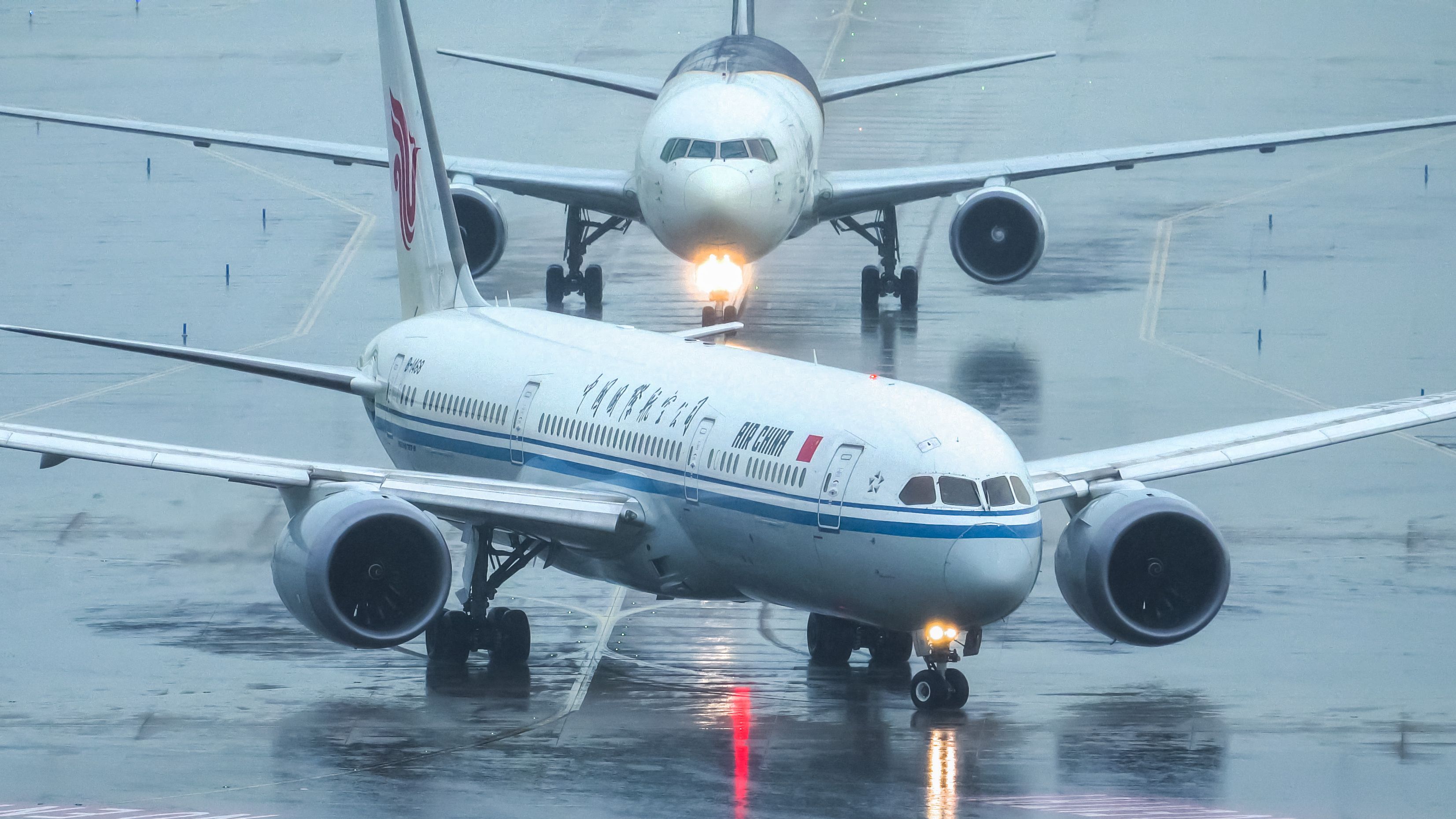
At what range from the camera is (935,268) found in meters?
52.1

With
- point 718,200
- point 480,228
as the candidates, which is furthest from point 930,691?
point 480,228

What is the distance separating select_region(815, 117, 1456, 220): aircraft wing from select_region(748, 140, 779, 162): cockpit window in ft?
9.75

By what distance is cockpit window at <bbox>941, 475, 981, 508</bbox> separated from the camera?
920 inches

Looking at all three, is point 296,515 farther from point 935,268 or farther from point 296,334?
point 935,268

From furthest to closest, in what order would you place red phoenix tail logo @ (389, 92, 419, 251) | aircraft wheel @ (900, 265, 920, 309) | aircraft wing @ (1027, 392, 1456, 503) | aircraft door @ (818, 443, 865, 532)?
aircraft wheel @ (900, 265, 920, 309)
red phoenix tail logo @ (389, 92, 419, 251)
aircraft wing @ (1027, 392, 1456, 503)
aircraft door @ (818, 443, 865, 532)

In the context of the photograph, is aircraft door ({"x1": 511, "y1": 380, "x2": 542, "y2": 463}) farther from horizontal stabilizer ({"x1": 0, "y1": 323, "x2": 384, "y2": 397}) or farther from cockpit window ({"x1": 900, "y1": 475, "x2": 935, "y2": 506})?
cockpit window ({"x1": 900, "y1": 475, "x2": 935, "y2": 506})

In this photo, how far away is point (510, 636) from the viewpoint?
27641mm

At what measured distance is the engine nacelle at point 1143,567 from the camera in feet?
81.3

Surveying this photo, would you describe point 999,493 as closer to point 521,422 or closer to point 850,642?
point 850,642

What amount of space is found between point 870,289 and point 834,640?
2062cm

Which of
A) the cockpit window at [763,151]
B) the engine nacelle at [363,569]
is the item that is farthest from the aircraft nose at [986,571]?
the cockpit window at [763,151]

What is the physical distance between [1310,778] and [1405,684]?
409 cm

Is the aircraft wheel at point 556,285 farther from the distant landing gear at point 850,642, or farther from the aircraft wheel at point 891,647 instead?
the aircraft wheel at point 891,647

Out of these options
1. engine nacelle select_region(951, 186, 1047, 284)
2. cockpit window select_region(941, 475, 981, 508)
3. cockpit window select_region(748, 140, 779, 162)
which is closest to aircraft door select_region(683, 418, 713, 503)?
cockpit window select_region(941, 475, 981, 508)
